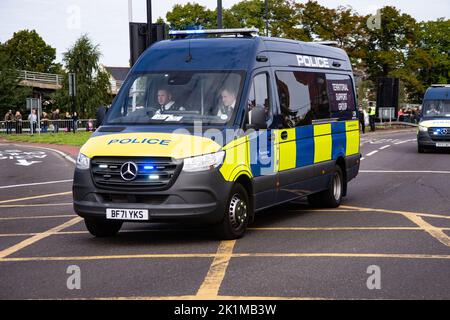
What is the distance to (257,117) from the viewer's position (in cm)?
938

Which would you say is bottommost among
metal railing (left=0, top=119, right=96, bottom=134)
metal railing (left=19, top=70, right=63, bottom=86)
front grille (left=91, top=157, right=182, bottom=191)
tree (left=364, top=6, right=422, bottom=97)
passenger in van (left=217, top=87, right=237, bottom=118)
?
metal railing (left=0, top=119, right=96, bottom=134)

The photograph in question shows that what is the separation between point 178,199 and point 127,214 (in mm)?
598

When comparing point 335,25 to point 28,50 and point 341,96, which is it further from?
point 341,96

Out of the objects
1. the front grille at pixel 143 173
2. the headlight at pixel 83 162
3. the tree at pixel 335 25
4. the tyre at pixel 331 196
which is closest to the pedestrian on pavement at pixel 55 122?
the tree at pixel 335 25

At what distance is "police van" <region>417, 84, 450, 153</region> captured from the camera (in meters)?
26.4

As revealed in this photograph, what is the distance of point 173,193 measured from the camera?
866 centimetres

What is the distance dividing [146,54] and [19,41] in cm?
9520

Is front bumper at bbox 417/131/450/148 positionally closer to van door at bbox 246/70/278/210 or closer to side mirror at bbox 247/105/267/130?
van door at bbox 246/70/278/210

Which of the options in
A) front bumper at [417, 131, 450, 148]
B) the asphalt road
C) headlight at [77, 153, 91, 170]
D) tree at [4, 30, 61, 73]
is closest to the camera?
the asphalt road

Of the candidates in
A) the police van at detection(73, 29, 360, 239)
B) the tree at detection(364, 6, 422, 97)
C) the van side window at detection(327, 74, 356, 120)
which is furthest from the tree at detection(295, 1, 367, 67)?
the police van at detection(73, 29, 360, 239)

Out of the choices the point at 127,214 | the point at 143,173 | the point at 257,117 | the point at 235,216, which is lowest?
the point at 235,216

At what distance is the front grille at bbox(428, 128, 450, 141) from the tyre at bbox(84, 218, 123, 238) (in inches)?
738

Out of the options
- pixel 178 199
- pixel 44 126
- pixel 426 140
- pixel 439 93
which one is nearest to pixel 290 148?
pixel 178 199
